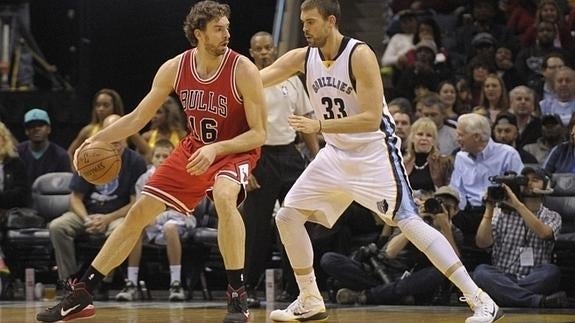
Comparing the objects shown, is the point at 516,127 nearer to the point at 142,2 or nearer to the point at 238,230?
the point at 238,230

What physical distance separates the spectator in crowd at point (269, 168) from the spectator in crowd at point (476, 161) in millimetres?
1207

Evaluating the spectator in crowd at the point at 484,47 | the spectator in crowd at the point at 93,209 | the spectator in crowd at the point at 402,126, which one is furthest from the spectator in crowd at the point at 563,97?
the spectator in crowd at the point at 93,209

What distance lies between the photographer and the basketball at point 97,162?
737 cm

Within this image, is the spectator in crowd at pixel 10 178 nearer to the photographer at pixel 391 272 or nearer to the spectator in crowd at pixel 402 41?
the photographer at pixel 391 272

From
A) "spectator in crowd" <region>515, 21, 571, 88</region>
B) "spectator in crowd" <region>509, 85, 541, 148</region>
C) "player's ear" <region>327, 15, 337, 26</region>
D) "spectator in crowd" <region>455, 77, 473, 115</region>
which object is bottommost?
"spectator in crowd" <region>509, 85, 541, 148</region>

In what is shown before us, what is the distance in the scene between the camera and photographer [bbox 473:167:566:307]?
8.63 m

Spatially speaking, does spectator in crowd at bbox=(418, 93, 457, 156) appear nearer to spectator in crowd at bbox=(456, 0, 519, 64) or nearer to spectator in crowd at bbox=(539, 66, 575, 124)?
spectator in crowd at bbox=(539, 66, 575, 124)

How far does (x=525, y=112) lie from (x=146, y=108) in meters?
4.21

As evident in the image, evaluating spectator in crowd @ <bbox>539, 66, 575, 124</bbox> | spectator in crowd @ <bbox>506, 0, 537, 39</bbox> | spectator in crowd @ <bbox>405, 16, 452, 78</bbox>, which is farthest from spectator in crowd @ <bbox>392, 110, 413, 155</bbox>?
spectator in crowd @ <bbox>506, 0, 537, 39</bbox>

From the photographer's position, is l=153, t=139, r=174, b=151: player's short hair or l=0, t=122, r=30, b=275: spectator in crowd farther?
l=0, t=122, r=30, b=275: spectator in crowd

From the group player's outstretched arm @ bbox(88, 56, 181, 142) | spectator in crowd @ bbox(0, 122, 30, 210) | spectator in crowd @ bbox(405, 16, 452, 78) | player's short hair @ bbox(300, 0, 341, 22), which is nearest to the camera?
player's short hair @ bbox(300, 0, 341, 22)

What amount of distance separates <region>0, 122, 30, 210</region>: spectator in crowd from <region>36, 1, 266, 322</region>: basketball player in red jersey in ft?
11.7

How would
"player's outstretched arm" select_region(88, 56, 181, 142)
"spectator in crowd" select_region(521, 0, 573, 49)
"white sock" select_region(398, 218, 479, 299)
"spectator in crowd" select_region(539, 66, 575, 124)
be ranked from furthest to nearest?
"spectator in crowd" select_region(521, 0, 573, 49), "spectator in crowd" select_region(539, 66, 575, 124), "player's outstretched arm" select_region(88, 56, 181, 142), "white sock" select_region(398, 218, 479, 299)

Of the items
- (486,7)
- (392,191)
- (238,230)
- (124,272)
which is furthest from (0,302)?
Answer: (486,7)
